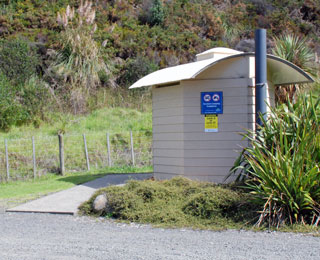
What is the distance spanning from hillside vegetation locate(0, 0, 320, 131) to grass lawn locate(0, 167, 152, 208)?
16.1 feet

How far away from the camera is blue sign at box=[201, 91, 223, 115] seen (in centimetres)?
1062

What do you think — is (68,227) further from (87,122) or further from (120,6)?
(120,6)

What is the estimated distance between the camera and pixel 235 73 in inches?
416

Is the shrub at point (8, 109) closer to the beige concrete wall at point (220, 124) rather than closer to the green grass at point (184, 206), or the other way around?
the beige concrete wall at point (220, 124)

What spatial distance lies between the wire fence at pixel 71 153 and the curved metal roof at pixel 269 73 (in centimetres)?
565

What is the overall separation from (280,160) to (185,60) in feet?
69.1

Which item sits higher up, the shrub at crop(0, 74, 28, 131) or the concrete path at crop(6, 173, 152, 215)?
the shrub at crop(0, 74, 28, 131)

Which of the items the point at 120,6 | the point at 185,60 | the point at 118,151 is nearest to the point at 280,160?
the point at 118,151

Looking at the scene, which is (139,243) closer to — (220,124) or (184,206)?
(184,206)

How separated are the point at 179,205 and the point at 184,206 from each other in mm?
142

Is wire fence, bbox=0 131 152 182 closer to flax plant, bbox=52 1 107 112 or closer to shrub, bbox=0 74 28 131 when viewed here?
shrub, bbox=0 74 28 131

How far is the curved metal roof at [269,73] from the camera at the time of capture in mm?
10336

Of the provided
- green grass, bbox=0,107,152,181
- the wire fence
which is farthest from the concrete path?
green grass, bbox=0,107,152,181

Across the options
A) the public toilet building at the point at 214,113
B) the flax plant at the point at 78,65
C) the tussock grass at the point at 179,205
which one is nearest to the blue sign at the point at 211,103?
the public toilet building at the point at 214,113
